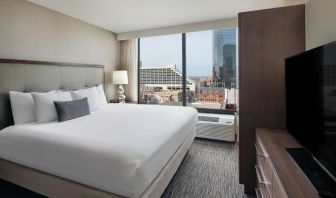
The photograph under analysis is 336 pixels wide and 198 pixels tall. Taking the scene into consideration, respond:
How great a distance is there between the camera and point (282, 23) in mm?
1862

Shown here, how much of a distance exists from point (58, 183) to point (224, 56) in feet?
12.0

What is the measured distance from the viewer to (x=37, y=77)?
271 centimetres

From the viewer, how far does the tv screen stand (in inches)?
35.7

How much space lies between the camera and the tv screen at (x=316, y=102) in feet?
2.97

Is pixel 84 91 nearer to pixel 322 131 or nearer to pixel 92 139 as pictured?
pixel 92 139

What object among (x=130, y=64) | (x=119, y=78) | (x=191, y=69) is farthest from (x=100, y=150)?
(x=130, y=64)

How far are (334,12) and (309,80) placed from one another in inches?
23.4

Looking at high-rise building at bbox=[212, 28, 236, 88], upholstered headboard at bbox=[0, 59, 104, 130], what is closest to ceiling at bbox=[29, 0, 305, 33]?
high-rise building at bbox=[212, 28, 236, 88]

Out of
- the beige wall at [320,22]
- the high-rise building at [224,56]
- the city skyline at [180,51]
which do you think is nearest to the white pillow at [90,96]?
the city skyline at [180,51]

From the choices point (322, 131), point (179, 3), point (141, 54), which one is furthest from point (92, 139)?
point (141, 54)

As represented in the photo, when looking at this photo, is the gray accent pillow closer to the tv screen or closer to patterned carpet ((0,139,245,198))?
patterned carpet ((0,139,245,198))

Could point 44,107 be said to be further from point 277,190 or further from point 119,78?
point 277,190

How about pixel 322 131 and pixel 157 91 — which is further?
pixel 157 91

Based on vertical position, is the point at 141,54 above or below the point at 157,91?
above
